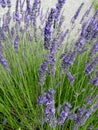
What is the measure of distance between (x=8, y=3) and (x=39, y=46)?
0.59 meters

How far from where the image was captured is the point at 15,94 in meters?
1.89

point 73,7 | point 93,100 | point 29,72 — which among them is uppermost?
point 73,7

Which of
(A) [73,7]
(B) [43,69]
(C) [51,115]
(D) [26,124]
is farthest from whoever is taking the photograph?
(A) [73,7]

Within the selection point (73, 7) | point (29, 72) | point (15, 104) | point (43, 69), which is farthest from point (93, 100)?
point (73, 7)

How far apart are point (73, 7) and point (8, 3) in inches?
125

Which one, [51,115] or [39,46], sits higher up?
[39,46]

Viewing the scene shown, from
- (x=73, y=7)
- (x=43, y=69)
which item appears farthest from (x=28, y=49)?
(x=73, y=7)

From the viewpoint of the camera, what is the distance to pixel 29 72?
7.21 feet

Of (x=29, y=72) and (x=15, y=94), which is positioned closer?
(x=15, y=94)

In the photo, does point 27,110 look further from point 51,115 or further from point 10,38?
point 51,115

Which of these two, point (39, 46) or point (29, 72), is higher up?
point (39, 46)

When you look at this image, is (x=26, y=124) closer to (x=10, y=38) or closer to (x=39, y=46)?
(x=10, y=38)

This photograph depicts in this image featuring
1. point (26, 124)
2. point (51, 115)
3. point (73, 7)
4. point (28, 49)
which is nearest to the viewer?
point (51, 115)

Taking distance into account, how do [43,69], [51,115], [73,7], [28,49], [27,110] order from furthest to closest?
[73,7] < [28,49] < [27,110] < [43,69] < [51,115]
